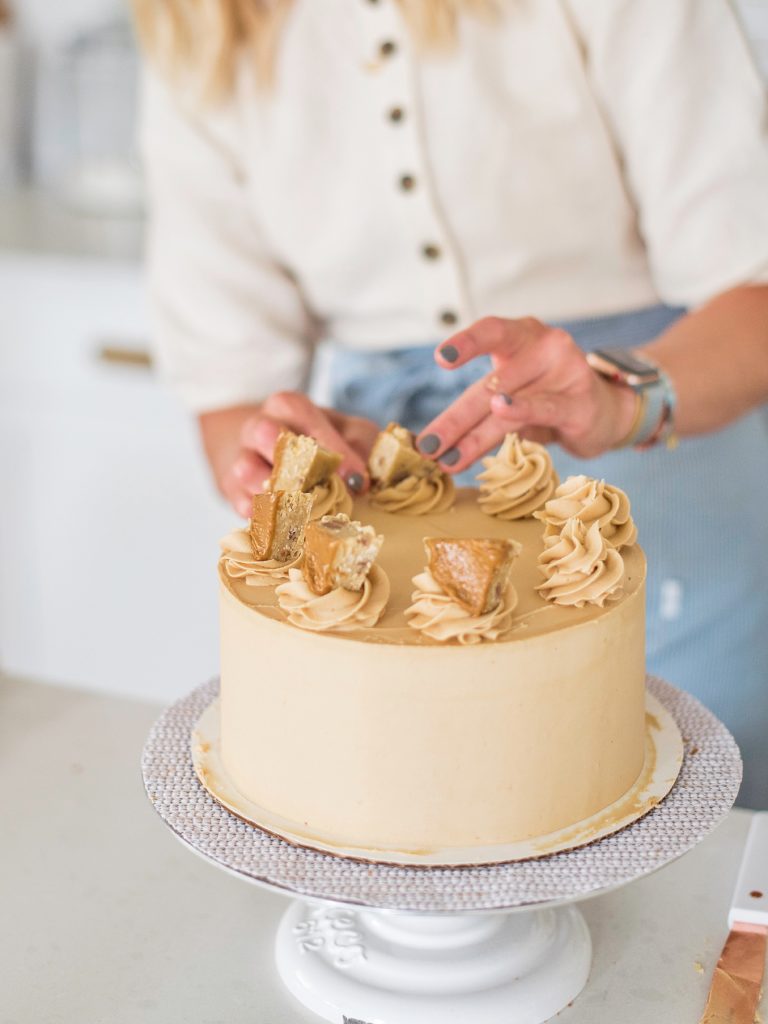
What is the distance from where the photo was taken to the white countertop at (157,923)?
0.80 meters

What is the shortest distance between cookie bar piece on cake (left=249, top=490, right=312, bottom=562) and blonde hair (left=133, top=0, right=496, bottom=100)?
618 millimetres

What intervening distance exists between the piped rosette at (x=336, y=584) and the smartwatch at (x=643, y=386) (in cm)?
40

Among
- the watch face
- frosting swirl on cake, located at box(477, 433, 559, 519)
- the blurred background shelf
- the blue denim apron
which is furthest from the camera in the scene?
the blurred background shelf

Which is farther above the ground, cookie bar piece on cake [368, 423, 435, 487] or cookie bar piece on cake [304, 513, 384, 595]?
cookie bar piece on cake [304, 513, 384, 595]

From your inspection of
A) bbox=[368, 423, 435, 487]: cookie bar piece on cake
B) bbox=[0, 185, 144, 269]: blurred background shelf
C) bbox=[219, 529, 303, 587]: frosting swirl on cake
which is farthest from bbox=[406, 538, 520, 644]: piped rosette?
bbox=[0, 185, 144, 269]: blurred background shelf

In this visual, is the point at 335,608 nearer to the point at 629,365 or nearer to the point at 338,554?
the point at 338,554

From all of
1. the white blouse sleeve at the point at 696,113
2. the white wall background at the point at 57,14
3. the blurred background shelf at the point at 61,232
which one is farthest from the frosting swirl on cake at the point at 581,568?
the white wall background at the point at 57,14

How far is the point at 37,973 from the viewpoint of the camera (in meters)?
0.83

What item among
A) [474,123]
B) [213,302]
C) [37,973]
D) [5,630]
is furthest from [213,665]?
[37,973]

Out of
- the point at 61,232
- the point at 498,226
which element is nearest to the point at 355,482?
the point at 498,226

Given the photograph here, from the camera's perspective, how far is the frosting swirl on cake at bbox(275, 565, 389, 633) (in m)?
0.73

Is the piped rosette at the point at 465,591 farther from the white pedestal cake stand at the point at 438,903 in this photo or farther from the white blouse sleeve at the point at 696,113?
the white blouse sleeve at the point at 696,113

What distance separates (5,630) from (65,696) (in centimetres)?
127

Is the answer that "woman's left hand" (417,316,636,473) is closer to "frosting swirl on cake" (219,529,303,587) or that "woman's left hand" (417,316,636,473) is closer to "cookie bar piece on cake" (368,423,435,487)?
"cookie bar piece on cake" (368,423,435,487)
